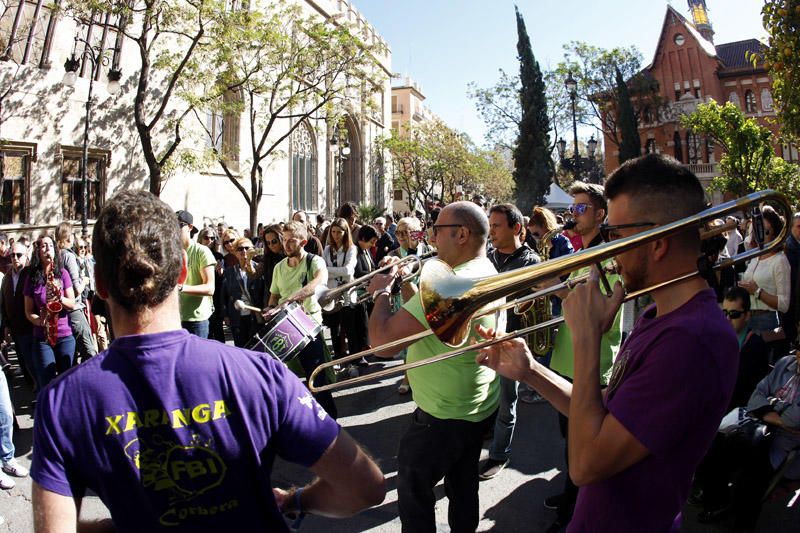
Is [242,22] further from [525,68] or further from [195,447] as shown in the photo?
[525,68]

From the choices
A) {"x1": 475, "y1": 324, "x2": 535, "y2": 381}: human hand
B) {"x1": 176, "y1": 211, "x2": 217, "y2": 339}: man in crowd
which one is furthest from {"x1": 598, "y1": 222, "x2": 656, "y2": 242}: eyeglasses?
{"x1": 176, "y1": 211, "x2": 217, "y2": 339}: man in crowd

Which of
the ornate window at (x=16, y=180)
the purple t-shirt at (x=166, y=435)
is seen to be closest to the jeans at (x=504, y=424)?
the purple t-shirt at (x=166, y=435)

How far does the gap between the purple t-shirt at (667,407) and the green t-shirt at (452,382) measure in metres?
1.19

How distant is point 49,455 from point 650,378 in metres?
1.42

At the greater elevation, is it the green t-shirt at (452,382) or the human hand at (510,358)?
the human hand at (510,358)

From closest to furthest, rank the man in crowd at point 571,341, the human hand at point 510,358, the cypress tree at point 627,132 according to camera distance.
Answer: the human hand at point 510,358
the man in crowd at point 571,341
the cypress tree at point 627,132

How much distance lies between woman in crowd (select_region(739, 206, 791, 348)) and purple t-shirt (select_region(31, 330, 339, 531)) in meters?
5.18

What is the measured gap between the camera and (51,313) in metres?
5.48

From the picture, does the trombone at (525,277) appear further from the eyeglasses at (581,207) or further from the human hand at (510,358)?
the eyeglasses at (581,207)

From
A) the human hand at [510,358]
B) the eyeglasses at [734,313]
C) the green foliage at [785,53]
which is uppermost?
the green foliage at [785,53]

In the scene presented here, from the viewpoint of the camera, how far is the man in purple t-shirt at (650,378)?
55.1 inches

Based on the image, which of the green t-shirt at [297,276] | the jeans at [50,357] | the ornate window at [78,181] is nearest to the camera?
the green t-shirt at [297,276]

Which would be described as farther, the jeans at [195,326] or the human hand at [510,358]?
the jeans at [195,326]

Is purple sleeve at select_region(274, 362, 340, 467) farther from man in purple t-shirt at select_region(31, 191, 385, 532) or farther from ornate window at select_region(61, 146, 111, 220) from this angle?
ornate window at select_region(61, 146, 111, 220)
